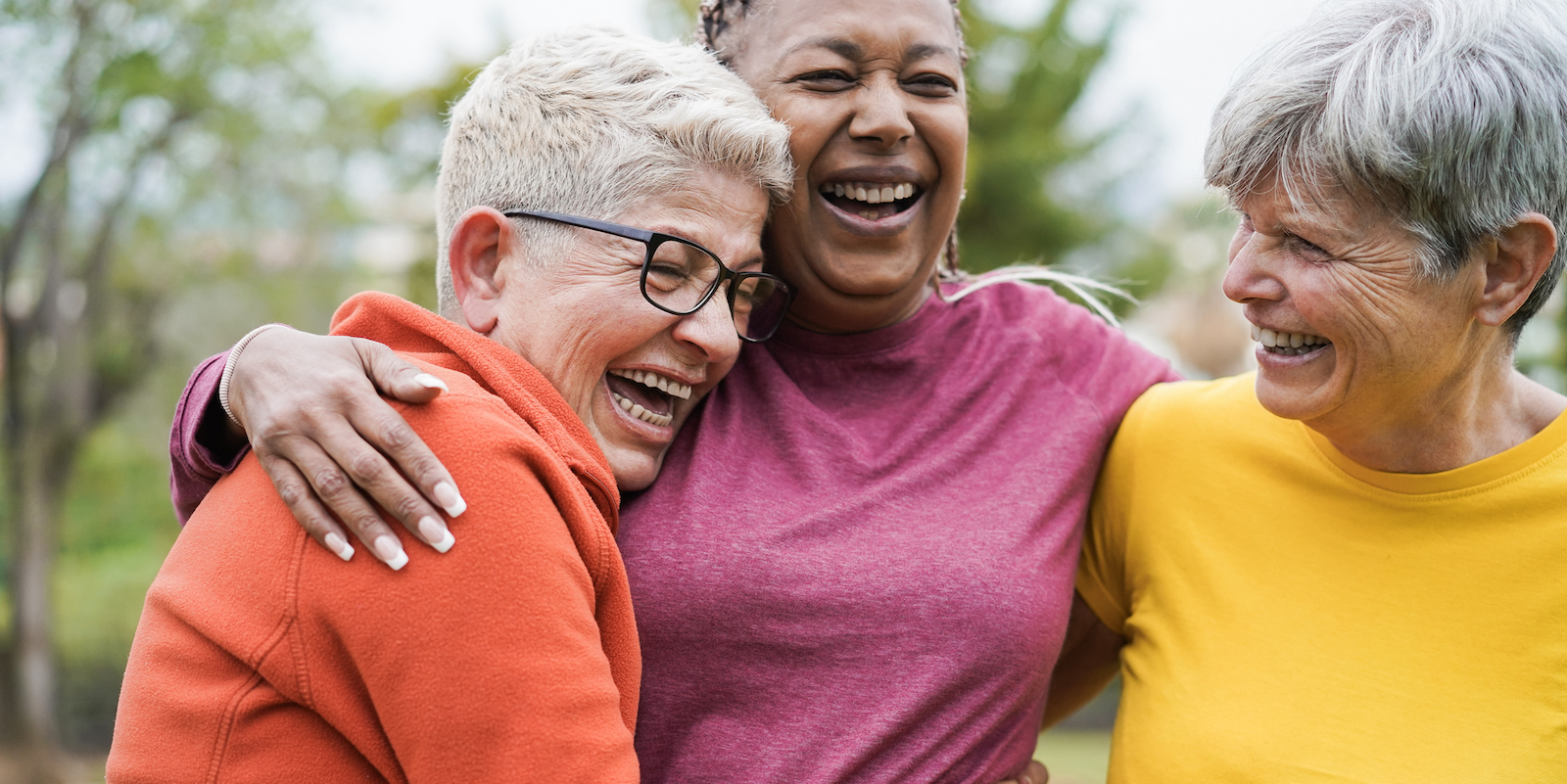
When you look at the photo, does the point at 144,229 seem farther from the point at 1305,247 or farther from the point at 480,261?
the point at 1305,247

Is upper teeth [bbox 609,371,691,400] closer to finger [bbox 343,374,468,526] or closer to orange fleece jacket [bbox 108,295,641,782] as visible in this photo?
orange fleece jacket [bbox 108,295,641,782]

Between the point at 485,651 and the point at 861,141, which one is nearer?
the point at 485,651

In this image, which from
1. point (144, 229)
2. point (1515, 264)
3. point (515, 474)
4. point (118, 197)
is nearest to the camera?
point (515, 474)

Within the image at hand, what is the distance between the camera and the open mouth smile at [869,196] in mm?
2273

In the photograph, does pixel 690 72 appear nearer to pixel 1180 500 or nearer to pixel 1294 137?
pixel 1294 137

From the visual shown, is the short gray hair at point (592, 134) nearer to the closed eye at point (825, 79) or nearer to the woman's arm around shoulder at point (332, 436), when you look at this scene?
the closed eye at point (825, 79)

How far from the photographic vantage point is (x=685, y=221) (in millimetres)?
1942

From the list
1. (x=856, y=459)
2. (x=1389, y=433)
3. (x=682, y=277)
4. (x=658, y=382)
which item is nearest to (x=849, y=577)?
(x=856, y=459)

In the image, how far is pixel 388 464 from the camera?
4.92 feet

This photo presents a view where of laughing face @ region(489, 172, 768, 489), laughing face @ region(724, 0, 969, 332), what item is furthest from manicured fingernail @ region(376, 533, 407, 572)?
laughing face @ region(724, 0, 969, 332)

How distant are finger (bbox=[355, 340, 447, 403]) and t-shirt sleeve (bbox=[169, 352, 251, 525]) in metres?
0.27

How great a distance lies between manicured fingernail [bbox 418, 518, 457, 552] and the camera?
1438mm

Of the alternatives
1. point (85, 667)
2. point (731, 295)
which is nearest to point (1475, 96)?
point (731, 295)

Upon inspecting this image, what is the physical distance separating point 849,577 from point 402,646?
0.81 metres
